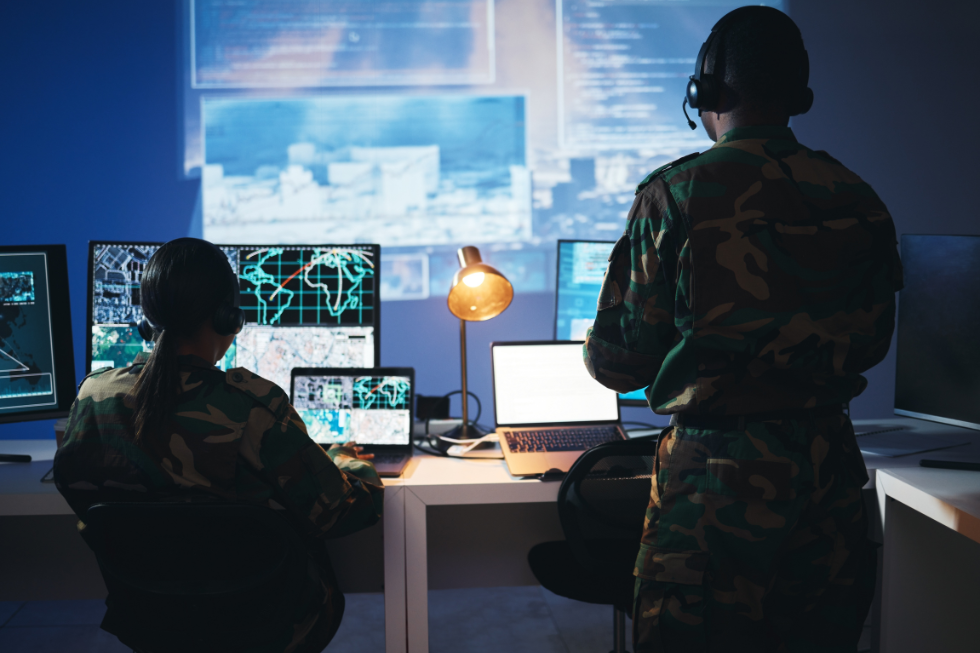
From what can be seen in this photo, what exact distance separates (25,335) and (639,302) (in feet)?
5.41

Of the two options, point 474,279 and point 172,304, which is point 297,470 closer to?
point 172,304

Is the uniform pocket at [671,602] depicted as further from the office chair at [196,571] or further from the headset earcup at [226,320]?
the headset earcup at [226,320]

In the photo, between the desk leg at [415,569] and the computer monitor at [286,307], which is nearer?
the desk leg at [415,569]

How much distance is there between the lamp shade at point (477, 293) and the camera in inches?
71.2

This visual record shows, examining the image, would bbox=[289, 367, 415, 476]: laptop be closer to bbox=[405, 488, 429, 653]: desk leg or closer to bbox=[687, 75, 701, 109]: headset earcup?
bbox=[405, 488, 429, 653]: desk leg

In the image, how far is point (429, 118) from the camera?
2855mm

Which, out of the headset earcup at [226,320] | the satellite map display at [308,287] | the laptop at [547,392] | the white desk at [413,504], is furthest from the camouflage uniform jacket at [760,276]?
the satellite map display at [308,287]

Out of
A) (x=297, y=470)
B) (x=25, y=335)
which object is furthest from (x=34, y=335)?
(x=297, y=470)

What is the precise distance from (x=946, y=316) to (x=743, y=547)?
1130mm

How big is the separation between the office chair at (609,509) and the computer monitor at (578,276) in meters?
0.87

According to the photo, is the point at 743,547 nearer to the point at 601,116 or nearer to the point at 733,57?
the point at 733,57

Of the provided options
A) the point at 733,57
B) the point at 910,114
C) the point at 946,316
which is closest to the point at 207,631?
the point at 733,57

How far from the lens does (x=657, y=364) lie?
3.58 ft

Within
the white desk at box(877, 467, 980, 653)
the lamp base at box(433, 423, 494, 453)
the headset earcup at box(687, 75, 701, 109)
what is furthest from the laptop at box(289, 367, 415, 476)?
the white desk at box(877, 467, 980, 653)
